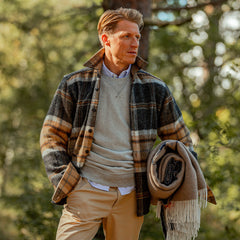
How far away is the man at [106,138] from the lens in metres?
2.51

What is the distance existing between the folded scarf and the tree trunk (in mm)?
1972

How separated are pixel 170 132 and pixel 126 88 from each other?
468mm

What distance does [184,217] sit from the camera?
2.55 metres

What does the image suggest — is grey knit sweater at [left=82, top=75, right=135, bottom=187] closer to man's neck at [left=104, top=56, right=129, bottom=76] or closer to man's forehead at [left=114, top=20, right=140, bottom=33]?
man's neck at [left=104, top=56, right=129, bottom=76]

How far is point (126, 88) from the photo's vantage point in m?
2.70

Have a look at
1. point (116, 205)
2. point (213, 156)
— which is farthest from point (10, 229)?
point (116, 205)

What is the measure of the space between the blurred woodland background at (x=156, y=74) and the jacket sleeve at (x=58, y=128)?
1.81 m

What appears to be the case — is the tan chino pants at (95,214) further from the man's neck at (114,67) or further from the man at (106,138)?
the man's neck at (114,67)

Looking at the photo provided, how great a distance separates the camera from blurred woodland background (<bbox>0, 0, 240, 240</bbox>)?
4.71 meters

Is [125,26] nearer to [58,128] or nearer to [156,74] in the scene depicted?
[58,128]

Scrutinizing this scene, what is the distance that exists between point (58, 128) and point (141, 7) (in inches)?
89.7

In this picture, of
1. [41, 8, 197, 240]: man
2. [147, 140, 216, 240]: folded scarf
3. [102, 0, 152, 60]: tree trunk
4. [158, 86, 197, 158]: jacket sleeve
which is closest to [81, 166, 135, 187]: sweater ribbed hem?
[41, 8, 197, 240]: man

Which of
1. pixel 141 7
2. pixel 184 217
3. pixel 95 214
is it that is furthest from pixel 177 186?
pixel 141 7

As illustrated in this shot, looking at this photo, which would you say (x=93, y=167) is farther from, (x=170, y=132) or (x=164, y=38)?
(x=164, y=38)
